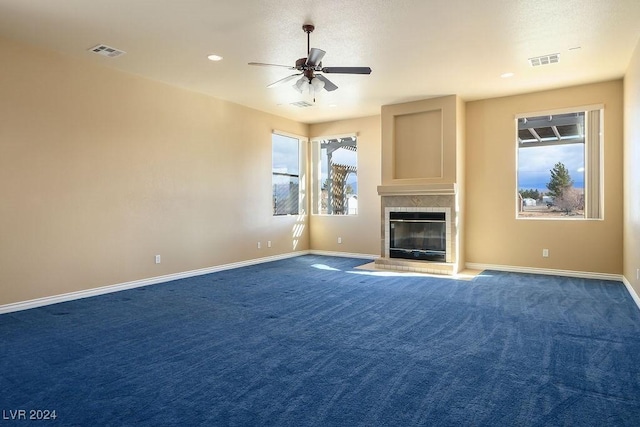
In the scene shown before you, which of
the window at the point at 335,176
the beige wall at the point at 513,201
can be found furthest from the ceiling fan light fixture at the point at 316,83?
the window at the point at 335,176

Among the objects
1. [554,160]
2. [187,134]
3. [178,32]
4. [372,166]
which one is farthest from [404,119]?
[178,32]

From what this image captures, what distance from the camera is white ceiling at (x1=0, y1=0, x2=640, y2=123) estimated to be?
354 cm

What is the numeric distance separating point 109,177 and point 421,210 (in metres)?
4.97

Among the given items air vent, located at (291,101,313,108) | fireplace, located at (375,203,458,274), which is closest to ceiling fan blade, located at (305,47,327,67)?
air vent, located at (291,101,313,108)

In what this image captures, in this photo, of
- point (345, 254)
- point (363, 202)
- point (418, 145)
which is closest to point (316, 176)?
point (363, 202)

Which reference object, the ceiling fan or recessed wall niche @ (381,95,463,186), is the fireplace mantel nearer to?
recessed wall niche @ (381,95,463,186)

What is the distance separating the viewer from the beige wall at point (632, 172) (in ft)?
14.0

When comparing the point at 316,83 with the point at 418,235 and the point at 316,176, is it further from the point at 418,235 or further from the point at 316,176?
the point at 316,176

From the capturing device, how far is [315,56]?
3744 mm

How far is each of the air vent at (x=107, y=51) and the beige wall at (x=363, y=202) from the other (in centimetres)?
476

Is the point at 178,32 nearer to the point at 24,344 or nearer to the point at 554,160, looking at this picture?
the point at 24,344

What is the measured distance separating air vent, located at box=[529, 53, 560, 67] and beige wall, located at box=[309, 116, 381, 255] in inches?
133

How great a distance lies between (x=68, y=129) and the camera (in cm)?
463

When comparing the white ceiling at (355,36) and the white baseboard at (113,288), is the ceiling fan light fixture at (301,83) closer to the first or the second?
the white ceiling at (355,36)
